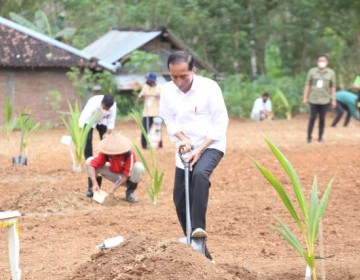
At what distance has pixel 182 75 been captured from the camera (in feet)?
22.9

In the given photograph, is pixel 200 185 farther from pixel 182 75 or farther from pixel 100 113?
pixel 100 113

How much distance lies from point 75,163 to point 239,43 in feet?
83.5

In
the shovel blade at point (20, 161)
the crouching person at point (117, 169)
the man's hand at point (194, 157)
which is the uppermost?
the man's hand at point (194, 157)

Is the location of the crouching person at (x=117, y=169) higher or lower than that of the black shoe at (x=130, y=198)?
higher

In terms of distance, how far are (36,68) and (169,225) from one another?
21214 mm

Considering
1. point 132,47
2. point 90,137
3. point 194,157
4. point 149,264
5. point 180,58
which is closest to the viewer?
point 149,264

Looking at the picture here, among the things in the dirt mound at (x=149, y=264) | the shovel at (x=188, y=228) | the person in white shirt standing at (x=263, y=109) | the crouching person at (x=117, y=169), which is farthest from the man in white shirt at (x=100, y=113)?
the person in white shirt standing at (x=263, y=109)

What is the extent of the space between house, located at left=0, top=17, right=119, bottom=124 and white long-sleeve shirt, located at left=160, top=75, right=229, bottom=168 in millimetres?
22385

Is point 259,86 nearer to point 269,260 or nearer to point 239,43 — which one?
point 239,43

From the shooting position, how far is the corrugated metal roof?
32719 millimetres

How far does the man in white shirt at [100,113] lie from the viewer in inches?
522

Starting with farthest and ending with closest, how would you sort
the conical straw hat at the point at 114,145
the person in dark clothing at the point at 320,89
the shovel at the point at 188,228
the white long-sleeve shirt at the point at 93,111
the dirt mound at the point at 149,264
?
the person in dark clothing at the point at 320,89 < the white long-sleeve shirt at the point at 93,111 < the conical straw hat at the point at 114,145 < the shovel at the point at 188,228 < the dirt mound at the point at 149,264

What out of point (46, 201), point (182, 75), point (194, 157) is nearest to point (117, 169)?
point (46, 201)

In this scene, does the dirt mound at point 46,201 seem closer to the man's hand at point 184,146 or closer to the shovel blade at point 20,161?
the man's hand at point 184,146
